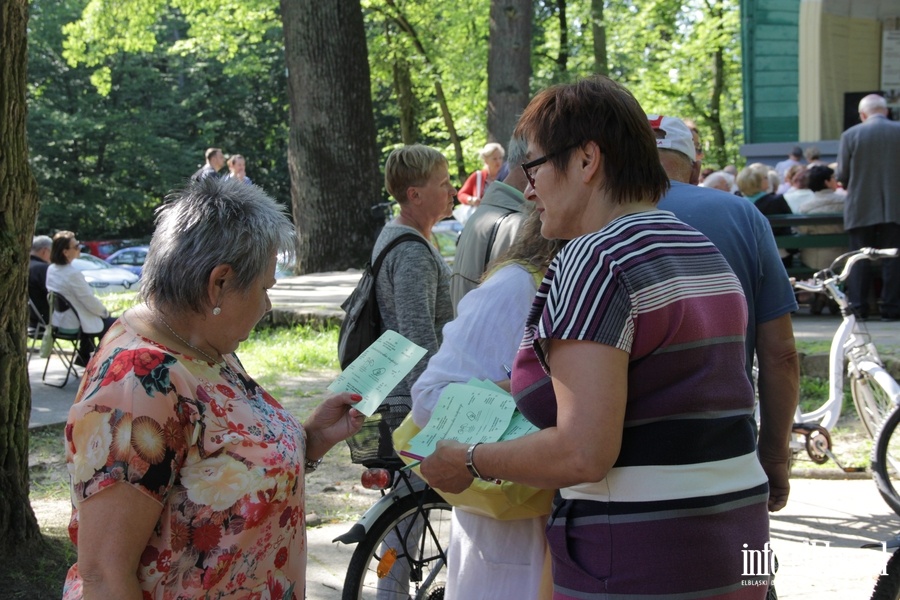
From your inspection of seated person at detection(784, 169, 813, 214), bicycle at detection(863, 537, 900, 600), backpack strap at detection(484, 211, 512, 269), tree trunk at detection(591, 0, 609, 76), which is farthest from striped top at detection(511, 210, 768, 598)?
tree trunk at detection(591, 0, 609, 76)

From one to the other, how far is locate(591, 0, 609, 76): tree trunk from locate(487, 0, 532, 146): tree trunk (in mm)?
12066

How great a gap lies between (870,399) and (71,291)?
274 inches

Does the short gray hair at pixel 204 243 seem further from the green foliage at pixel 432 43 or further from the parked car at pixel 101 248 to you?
the parked car at pixel 101 248

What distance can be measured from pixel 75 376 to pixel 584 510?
882cm

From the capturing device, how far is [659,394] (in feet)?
6.13

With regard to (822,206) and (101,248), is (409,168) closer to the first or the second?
(822,206)

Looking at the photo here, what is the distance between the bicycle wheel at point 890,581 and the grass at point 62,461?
2221mm

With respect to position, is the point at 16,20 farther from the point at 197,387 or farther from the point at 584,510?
the point at 584,510

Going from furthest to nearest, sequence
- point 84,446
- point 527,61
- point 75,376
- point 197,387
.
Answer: point 527,61 < point 75,376 < point 197,387 < point 84,446

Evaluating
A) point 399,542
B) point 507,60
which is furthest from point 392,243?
point 507,60

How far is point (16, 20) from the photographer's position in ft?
14.0

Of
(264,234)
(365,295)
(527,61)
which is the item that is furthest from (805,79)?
(264,234)

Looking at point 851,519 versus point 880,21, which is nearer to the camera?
point 851,519

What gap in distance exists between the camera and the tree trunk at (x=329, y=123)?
41.0 ft
